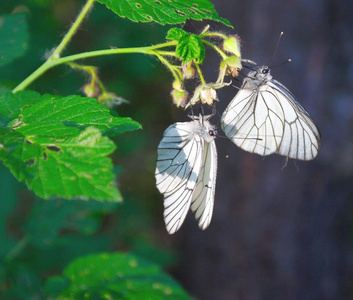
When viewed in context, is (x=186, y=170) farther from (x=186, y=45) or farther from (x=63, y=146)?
(x=63, y=146)

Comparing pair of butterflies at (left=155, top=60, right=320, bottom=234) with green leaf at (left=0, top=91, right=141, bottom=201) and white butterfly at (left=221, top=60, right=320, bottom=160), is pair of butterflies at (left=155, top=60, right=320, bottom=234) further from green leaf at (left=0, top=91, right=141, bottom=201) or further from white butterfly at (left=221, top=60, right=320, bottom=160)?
green leaf at (left=0, top=91, right=141, bottom=201)

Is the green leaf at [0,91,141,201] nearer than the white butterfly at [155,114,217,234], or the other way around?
Result: the green leaf at [0,91,141,201]

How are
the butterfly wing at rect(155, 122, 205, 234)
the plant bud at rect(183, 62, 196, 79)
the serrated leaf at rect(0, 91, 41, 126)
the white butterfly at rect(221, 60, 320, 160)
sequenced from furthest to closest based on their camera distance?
the white butterfly at rect(221, 60, 320, 160), the butterfly wing at rect(155, 122, 205, 234), the plant bud at rect(183, 62, 196, 79), the serrated leaf at rect(0, 91, 41, 126)

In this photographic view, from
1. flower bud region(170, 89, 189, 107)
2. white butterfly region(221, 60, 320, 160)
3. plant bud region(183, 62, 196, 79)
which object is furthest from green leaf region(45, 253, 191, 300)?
plant bud region(183, 62, 196, 79)

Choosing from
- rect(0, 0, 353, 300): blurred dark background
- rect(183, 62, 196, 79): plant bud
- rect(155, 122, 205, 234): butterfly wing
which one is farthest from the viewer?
rect(0, 0, 353, 300): blurred dark background

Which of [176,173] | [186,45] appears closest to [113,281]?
[176,173]

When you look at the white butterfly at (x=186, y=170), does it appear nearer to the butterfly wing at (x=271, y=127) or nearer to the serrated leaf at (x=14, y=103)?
the butterfly wing at (x=271, y=127)

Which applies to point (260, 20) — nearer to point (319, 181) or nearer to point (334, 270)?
point (319, 181)

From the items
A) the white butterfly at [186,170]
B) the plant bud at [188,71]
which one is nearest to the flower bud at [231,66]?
the plant bud at [188,71]
